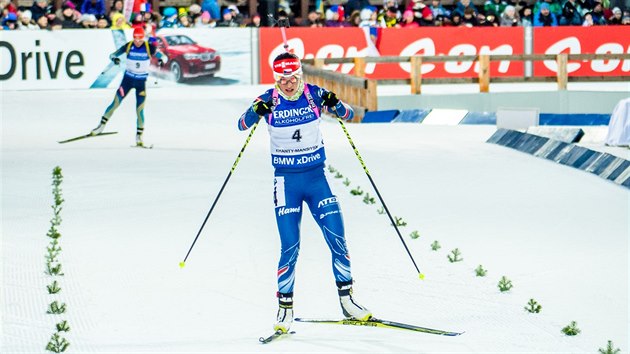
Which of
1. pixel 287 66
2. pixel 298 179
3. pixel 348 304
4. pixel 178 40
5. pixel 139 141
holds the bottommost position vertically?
pixel 178 40

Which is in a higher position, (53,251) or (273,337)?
(273,337)

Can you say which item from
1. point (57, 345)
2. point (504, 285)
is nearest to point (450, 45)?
point (504, 285)

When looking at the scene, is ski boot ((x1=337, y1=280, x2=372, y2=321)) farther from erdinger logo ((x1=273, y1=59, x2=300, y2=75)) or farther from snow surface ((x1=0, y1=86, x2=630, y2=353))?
erdinger logo ((x1=273, y1=59, x2=300, y2=75))

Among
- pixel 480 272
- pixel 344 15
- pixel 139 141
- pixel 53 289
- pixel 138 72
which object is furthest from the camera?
pixel 344 15

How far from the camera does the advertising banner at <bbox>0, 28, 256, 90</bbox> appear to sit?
30438 mm

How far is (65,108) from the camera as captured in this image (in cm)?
2738

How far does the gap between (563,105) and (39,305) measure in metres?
21.9

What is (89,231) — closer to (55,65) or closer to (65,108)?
(65,108)

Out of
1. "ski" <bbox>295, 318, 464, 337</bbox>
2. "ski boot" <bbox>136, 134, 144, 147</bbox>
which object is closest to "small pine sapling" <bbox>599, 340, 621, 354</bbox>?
"ski" <bbox>295, 318, 464, 337</bbox>

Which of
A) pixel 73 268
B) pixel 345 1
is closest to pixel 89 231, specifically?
pixel 73 268

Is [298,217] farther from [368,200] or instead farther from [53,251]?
[368,200]

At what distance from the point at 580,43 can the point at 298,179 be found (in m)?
26.2

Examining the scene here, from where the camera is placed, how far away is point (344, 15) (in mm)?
35062

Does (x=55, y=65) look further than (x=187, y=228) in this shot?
Yes
